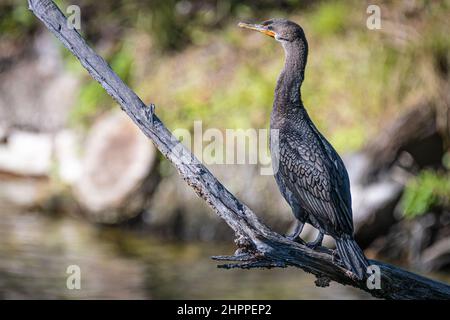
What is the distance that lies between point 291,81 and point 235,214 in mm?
687

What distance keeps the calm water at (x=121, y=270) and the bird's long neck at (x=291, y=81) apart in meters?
2.84

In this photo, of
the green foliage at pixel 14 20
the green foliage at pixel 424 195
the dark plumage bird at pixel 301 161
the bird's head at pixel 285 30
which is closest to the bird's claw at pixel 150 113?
the dark plumage bird at pixel 301 161

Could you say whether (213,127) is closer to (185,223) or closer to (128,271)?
(185,223)

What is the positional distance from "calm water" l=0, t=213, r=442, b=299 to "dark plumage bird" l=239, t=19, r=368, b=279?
8.93ft

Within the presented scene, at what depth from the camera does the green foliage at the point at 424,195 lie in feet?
24.1

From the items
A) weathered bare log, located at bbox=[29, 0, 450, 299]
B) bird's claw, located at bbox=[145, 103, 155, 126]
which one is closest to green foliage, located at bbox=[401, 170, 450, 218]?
weathered bare log, located at bbox=[29, 0, 450, 299]

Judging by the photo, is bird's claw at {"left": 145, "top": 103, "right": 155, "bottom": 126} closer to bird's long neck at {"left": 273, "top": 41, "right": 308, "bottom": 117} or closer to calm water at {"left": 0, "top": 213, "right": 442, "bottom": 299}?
bird's long neck at {"left": 273, "top": 41, "right": 308, "bottom": 117}

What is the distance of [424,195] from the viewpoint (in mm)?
7340

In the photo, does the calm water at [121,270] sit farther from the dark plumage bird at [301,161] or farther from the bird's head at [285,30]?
the bird's head at [285,30]

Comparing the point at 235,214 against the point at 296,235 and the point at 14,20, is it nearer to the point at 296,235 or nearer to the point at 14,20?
the point at 296,235

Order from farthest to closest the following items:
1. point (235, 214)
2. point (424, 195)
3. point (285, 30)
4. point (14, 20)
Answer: point (14, 20)
point (424, 195)
point (285, 30)
point (235, 214)

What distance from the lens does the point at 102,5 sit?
1035 centimetres

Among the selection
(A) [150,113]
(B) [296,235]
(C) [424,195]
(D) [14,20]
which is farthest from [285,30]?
(D) [14,20]

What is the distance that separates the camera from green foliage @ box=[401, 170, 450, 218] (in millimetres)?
7340
